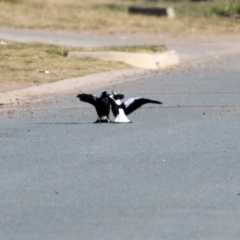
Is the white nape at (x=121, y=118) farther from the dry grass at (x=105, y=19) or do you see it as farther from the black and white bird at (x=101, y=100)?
the dry grass at (x=105, y=19)

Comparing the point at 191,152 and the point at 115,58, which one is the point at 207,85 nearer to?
the point at 115,58

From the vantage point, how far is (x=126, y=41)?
87.9 feet

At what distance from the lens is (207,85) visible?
1616 cm

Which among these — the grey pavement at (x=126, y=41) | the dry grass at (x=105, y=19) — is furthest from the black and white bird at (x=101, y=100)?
the dry grass at (x=105, y=19)

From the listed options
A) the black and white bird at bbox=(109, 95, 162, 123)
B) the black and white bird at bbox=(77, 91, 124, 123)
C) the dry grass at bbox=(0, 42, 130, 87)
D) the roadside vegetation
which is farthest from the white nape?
the dry grass at bbox=(0, 42, 130, 87)

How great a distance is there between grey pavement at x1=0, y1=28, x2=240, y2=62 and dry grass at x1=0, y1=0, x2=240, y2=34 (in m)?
1.63

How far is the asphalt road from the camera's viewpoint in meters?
6.31

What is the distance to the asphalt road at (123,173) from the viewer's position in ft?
20.7

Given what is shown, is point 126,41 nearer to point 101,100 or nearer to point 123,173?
point 101,100

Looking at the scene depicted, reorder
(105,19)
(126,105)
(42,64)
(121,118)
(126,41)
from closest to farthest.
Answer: (126,105) < (121,118) < (42,64) < (126,41) < (105,19)

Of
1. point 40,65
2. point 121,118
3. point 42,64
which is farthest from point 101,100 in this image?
point 42,64

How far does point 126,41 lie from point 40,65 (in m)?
8.38

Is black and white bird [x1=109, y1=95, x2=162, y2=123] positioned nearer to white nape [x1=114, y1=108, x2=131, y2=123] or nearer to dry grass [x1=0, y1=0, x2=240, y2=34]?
white nape [x1=114, y1=108, x2=131, y2=123]

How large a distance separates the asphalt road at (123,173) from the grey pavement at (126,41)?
1026cm
